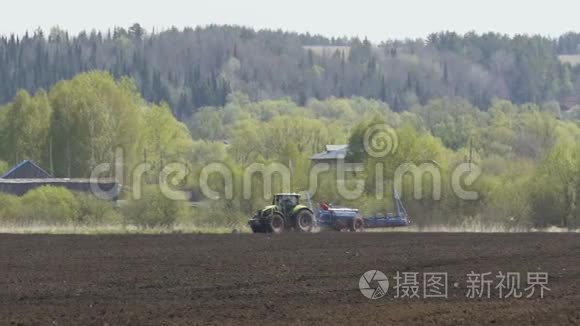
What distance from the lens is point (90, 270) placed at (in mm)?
28812

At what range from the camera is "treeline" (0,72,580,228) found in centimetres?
6109

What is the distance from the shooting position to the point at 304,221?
47.8 m

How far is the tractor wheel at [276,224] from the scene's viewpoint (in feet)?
154

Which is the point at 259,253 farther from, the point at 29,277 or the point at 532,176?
the point at 532,176

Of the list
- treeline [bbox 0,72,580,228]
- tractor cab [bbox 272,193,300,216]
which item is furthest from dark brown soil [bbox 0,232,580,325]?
treeline [bbox 0,72,580,228]

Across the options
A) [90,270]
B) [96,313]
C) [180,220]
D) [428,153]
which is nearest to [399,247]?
[90,270]

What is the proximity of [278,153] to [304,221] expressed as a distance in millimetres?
40197

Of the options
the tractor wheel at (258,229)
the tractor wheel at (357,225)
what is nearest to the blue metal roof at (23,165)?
the tractor wheel at (357,225)

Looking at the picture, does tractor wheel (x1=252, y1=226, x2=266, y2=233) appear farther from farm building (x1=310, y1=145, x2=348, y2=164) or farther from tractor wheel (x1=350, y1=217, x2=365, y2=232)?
farm building (x1=310, y1=145, x2=348, y2=164)

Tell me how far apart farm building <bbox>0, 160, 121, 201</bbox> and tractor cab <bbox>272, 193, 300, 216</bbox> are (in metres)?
27.2

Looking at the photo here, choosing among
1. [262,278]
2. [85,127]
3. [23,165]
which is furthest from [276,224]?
[23,165]

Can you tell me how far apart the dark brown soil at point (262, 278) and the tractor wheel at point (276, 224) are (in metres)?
5.21

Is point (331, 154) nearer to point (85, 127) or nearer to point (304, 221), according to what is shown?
point (85, 127)

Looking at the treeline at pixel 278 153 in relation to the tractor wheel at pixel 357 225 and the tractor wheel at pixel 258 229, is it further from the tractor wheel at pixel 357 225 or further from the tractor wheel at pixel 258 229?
the tractor wheel at pixel 258 229
